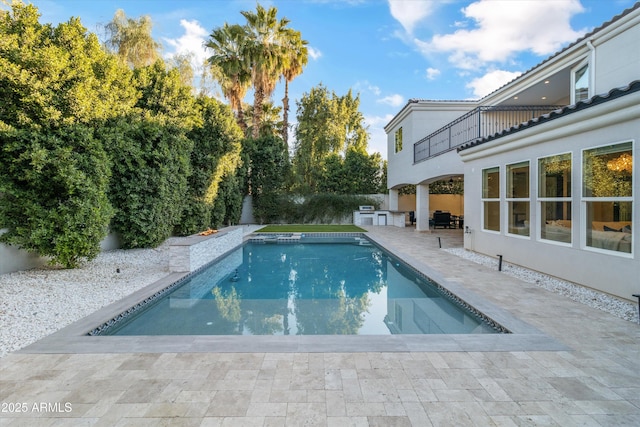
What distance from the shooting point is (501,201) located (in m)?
8.88

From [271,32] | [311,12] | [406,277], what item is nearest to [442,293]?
[406,277]

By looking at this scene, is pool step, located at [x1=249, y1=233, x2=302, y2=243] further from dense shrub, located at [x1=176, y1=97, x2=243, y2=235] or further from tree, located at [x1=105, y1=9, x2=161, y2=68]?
tree, located at [x1=105, y1=9, x2=161, y2=68]

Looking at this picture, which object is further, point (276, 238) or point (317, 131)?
point (317, 131)

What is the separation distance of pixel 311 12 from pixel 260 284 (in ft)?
42.7

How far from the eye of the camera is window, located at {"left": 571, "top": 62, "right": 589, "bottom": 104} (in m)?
9.08

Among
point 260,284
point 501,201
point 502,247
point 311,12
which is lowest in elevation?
point 260,284

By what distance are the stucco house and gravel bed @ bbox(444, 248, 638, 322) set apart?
16 cm

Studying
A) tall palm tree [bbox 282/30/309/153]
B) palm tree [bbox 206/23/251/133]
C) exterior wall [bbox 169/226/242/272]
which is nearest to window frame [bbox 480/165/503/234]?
exterior wall [bbox 169/226/242/272]

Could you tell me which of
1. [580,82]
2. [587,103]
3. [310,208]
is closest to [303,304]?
[587,103]

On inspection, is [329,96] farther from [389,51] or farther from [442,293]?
[442,293]

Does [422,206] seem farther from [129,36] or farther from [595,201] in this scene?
[129,36]

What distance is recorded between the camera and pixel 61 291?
624 cm

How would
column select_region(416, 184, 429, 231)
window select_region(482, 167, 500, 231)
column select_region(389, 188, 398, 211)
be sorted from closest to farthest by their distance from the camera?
1. window select_region(482, 167, 500, 231)
2. column select_region(416, 184, 429, 231)
3. column select_region(389, 188, 398, 211)

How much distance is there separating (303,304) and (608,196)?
5.78 meters
